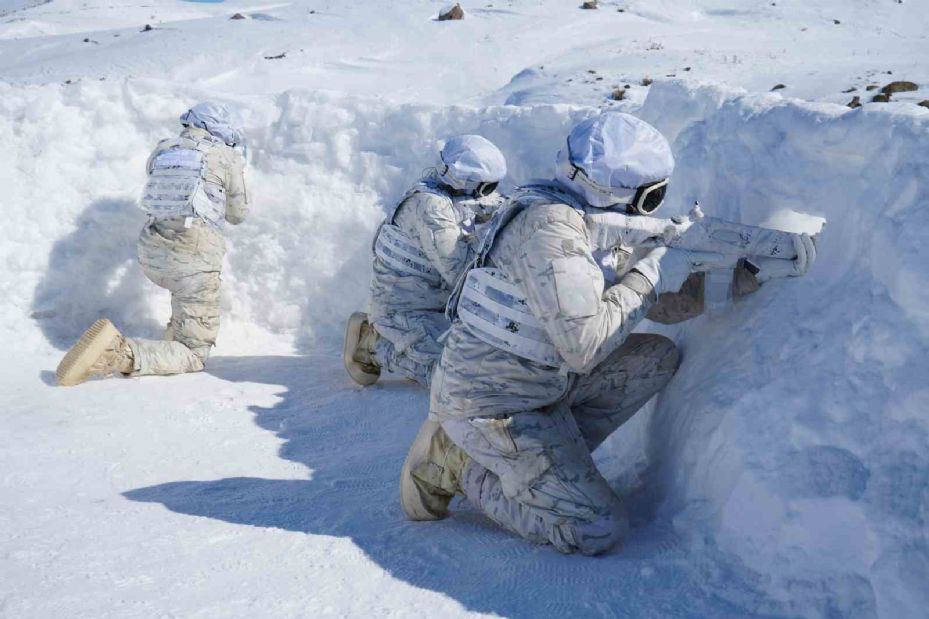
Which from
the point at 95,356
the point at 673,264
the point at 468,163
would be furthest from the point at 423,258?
the point at 673,264

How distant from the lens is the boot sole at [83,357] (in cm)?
462

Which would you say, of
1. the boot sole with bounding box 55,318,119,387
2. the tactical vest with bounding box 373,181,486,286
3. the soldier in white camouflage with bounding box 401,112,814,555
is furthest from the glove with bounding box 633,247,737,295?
the boot sole with bounding box 55,318,119,387

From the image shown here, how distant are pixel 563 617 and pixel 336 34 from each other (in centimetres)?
1088

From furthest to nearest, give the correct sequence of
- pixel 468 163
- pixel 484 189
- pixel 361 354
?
pixel 361 354
pixel 484 189
pixel 468 163

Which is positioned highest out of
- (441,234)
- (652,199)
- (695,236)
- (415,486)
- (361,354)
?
(652,199)

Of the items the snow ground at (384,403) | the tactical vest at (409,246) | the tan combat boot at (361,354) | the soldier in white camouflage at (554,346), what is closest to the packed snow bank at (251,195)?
the snow ground at (384,403)

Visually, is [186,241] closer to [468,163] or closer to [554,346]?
[468,163]

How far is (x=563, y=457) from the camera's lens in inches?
111

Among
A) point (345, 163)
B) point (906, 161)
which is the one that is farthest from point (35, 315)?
point (906, 161)

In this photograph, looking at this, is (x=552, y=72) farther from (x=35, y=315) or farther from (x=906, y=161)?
(x=906, y=161)

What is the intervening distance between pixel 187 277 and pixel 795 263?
11.8 ft

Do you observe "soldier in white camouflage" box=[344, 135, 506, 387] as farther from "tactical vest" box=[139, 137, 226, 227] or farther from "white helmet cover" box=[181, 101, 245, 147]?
"white helmet cover" box=[181, 101, 245, 147]

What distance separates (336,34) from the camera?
39.3 feet

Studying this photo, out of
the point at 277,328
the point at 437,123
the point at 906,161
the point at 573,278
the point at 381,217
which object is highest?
the point at 906,161
